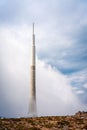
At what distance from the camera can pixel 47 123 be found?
5784 cm

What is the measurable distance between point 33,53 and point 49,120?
76342 millimetres

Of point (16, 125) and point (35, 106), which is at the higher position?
point (35, 106)

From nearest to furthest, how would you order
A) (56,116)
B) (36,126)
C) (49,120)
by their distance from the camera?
(36,126) → (49,120) → (56,116)

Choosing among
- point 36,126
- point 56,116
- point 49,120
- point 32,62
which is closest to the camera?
point 36,126

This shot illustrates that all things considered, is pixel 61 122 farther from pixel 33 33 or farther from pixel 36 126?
pixel 33 33

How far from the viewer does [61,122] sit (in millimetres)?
57562

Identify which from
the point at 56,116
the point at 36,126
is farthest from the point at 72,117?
the point at 36,126

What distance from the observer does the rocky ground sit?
5472 centimetres

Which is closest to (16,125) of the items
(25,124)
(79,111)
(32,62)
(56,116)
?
(25,124)

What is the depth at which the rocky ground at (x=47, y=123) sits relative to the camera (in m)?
54.7

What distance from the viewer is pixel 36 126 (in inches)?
2196

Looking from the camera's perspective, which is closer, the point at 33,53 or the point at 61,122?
the point at 61,122

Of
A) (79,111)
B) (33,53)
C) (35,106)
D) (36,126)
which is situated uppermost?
(33,53)

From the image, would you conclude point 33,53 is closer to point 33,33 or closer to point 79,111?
point 33,33
